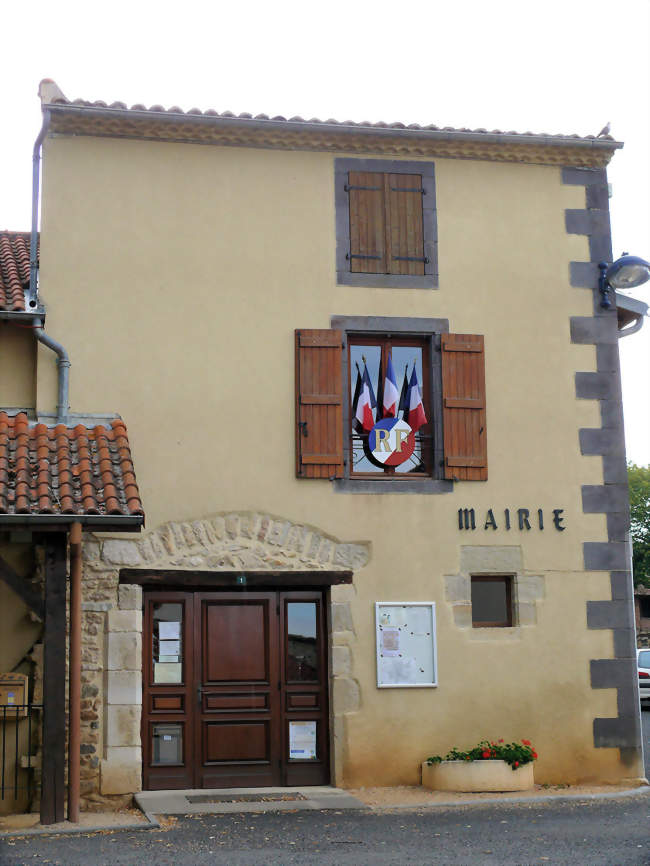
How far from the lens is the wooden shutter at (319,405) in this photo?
10812mm

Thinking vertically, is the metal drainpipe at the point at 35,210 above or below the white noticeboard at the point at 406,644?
above

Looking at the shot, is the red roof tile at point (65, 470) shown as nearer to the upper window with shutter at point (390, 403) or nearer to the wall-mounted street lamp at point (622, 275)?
the upper window with shutter at point (390, 403)

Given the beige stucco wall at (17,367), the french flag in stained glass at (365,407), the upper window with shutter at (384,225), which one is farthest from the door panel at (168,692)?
the upper window with shutter at (384,225)

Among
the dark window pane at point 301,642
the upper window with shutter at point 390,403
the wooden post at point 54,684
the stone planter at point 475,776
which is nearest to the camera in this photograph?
the wooden post at point 54,684

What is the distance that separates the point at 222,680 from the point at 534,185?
585 cm

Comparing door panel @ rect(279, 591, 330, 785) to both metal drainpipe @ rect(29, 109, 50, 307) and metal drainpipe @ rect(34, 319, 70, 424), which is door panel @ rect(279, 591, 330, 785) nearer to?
metal drainpipe @ rect(34, 319, 70, 424)

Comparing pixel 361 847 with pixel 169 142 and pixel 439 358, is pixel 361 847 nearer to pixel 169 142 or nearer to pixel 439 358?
pixel 439 358

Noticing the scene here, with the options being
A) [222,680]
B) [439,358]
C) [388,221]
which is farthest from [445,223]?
[222,680]

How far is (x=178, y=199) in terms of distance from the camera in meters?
11.1

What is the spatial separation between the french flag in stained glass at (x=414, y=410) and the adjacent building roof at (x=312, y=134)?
2430mm

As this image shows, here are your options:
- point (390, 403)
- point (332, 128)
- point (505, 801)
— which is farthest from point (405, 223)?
point (505, 801)

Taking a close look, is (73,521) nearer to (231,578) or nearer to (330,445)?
(231,578)

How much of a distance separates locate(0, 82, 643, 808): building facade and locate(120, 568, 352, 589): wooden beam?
0.03 m

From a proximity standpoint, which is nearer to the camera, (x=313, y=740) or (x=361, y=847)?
(x=361, y=847)
